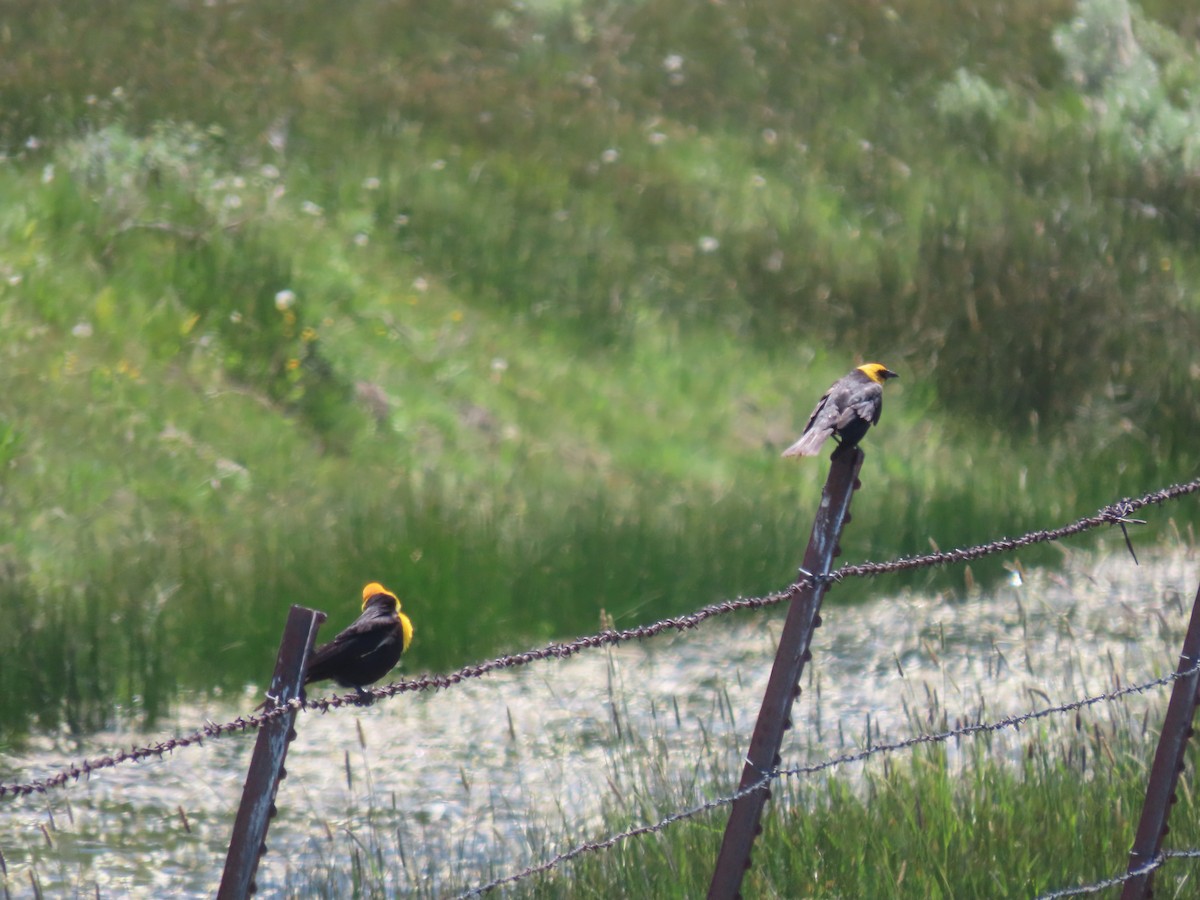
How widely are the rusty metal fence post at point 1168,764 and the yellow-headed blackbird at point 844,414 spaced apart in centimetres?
96

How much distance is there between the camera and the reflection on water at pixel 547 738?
5836 mm

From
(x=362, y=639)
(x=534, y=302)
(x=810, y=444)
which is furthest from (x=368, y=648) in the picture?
(x=534, y=302)

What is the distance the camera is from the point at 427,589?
816cm

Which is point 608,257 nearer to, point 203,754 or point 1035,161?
point 1035,161

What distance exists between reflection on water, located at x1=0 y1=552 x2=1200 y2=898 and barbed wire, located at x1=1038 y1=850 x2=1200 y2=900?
1060 mm

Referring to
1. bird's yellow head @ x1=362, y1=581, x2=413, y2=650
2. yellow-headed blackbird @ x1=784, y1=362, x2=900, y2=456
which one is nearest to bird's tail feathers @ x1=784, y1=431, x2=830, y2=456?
yellow-headed blackbird @ x1=784, y1=362, x2=900, y2=456

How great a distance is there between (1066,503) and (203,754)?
18.5 ft

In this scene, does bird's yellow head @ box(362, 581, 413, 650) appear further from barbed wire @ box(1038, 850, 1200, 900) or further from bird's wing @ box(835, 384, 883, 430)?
barbed wire @ box(1038, 850, 1200, 900)

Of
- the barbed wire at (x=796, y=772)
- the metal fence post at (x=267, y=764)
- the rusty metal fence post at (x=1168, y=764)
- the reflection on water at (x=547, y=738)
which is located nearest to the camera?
the metal fence post at (x=267, y=764)

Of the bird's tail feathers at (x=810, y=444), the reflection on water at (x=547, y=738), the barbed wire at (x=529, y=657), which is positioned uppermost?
the bird's tail feathers at (x=810, y=444)

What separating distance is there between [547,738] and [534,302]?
5406mm

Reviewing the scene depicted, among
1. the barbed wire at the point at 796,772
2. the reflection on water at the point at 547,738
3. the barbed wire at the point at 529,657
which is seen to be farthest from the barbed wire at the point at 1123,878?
the reflection on water at the point at 547,738

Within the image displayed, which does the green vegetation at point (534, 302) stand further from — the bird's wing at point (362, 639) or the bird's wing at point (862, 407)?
the bird's wing at point (862, 407)

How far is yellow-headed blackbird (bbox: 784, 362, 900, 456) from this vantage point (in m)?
3.28
